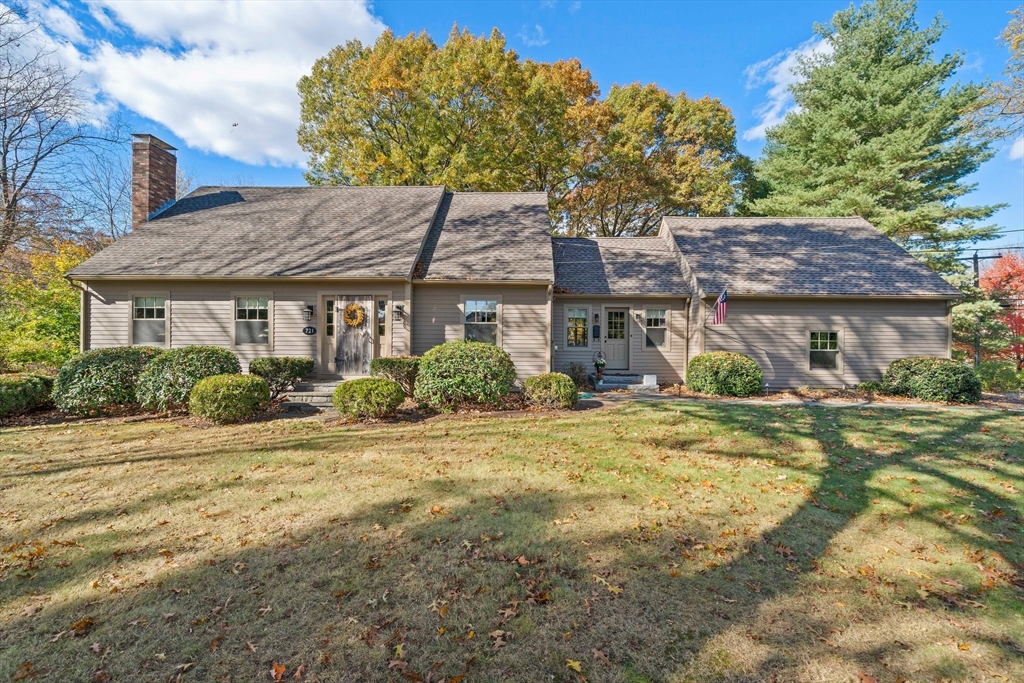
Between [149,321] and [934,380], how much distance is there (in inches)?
807

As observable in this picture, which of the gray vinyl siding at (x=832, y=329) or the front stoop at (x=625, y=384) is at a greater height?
the gray vinyl siding at (x=832, y=329)

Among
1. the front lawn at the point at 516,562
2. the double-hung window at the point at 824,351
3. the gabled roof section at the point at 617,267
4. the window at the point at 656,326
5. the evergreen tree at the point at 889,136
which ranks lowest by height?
the front lawn at the point at 516,562

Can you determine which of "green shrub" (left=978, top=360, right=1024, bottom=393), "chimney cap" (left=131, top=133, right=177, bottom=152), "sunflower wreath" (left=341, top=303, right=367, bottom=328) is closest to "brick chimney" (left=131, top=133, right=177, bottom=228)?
"chimney cap" (left=131, top=133, right=177, bottom=152)

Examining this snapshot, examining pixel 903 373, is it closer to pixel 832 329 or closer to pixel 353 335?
pixel 832 329

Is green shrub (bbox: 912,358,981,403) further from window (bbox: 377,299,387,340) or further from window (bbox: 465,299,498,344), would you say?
window (bbox: 377,299,387,340)

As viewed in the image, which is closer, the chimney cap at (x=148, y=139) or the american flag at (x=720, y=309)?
the american flag at (x=720, y=309)

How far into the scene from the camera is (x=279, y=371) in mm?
10055

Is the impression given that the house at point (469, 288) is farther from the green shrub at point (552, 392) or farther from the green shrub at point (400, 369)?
the green shrub at point (552, 392)

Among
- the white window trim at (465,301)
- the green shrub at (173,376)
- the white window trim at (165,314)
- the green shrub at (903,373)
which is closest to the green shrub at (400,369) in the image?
the white window trim at (465,301)

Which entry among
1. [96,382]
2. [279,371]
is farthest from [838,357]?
[96,382]

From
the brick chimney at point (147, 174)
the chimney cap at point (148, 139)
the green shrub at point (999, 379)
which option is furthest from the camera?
the green shrub at point (999, 379)

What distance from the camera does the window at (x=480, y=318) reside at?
11648 millimetres

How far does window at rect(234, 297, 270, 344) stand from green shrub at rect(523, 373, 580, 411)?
7.31m

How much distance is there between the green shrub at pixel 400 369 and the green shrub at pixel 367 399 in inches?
57.6
